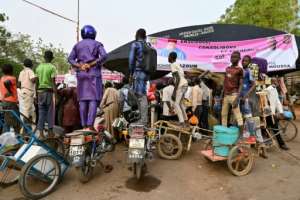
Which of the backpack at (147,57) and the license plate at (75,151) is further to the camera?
the backpack at (147,57)

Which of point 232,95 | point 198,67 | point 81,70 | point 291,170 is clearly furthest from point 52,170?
point 198,67

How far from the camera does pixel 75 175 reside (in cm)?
383

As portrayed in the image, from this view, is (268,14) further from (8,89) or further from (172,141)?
(8,89)

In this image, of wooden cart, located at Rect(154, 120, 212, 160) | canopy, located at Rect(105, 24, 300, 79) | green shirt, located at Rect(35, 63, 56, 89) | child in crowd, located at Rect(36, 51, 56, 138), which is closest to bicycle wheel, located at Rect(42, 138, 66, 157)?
child in crowd, located at Rect(36, 51, 56, 138)

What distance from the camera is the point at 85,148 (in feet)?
11.0

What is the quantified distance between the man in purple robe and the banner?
404 cm

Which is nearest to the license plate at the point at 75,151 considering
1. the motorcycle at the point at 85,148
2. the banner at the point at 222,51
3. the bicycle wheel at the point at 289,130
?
the motorcycle at the point at 85,148

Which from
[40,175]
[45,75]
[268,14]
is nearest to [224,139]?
[40,175]

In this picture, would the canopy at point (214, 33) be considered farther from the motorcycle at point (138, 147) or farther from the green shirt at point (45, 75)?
the motorcycle at point (138, 147)

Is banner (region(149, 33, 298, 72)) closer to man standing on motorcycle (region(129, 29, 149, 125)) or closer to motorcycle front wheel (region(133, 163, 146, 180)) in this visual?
man standing on motorcycle (region(129, 29, 149, 125))

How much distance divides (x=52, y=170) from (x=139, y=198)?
1242mm

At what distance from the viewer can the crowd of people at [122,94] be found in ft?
12.8

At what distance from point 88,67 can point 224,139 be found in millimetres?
2503

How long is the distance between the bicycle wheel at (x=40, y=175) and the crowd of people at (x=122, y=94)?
2.52 feet
